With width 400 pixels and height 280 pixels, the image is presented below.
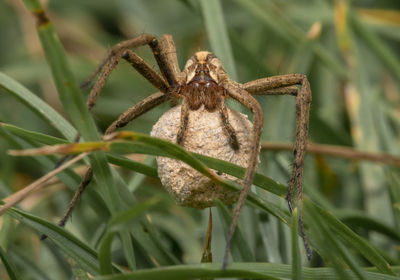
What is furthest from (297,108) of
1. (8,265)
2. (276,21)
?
(276,21)

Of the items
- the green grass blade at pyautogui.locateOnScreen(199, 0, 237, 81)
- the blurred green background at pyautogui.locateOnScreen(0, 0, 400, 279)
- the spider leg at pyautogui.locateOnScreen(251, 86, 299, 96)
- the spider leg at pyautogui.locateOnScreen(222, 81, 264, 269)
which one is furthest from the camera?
the green grass blade at pyautogui.locateOnScreen(199, 0, 237, 81)

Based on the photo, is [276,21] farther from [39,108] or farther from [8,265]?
[8,265]

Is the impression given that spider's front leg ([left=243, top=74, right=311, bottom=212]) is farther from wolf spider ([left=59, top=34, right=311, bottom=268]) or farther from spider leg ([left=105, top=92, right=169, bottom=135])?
→ spider leg ([left=105, top=92, right=169, bottom=135])

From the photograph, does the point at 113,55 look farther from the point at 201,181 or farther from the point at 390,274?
the point at 390,274

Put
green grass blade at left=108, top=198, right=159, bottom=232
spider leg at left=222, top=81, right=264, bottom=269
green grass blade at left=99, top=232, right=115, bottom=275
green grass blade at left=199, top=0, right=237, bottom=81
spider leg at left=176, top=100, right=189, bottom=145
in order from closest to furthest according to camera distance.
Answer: green grass blade at left=108, top=198, right=159, bottom=232 → green grass blade at left=99, top=232, right=115, bottom=275 → spider leg at left=222, top=81, right=264, bottom=269 → spider leg at left=176, top=100, right=189, bottom=145 → green grass blade at left=199, top=0, right=237, bottom=81

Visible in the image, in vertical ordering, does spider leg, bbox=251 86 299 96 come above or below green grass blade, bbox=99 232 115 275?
above

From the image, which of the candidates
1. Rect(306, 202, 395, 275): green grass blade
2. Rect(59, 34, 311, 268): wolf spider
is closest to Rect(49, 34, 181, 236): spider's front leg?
Rect(59, 34, 311, 268): wolf spider
